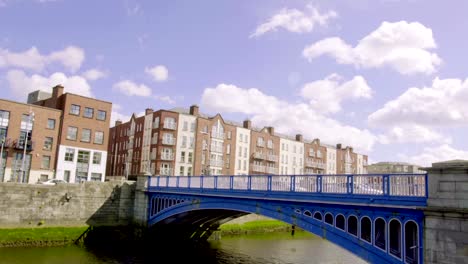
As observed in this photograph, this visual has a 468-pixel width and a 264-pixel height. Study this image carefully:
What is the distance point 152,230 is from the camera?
3719 cm

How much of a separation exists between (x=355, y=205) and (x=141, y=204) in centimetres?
2529

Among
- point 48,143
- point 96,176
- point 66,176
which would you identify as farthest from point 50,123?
point 96,176

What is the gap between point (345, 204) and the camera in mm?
18281

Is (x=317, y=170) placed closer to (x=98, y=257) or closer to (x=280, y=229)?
(x=280, y=229)

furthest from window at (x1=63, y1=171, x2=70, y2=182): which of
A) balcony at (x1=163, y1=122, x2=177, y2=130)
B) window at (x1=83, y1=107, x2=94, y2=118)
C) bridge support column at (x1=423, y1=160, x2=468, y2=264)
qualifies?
bridge support column at (x1=423, y1=160, x2=468, y2=264)

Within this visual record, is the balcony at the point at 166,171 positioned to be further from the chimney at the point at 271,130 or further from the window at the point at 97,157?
the chimney at the point at 271,130

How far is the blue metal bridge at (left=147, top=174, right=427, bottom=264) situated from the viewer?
15594mm

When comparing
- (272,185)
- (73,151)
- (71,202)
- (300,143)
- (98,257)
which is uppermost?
(300,143)

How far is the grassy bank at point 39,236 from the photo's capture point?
103 ft

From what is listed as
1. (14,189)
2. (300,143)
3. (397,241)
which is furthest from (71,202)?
(300,143)

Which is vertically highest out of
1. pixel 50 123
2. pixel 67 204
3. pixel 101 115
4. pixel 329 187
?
pixel 101 115

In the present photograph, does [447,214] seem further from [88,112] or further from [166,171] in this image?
[166,171]

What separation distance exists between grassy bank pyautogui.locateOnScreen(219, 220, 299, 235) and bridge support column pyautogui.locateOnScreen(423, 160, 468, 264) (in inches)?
1218

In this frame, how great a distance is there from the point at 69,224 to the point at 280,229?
86.7 ft
